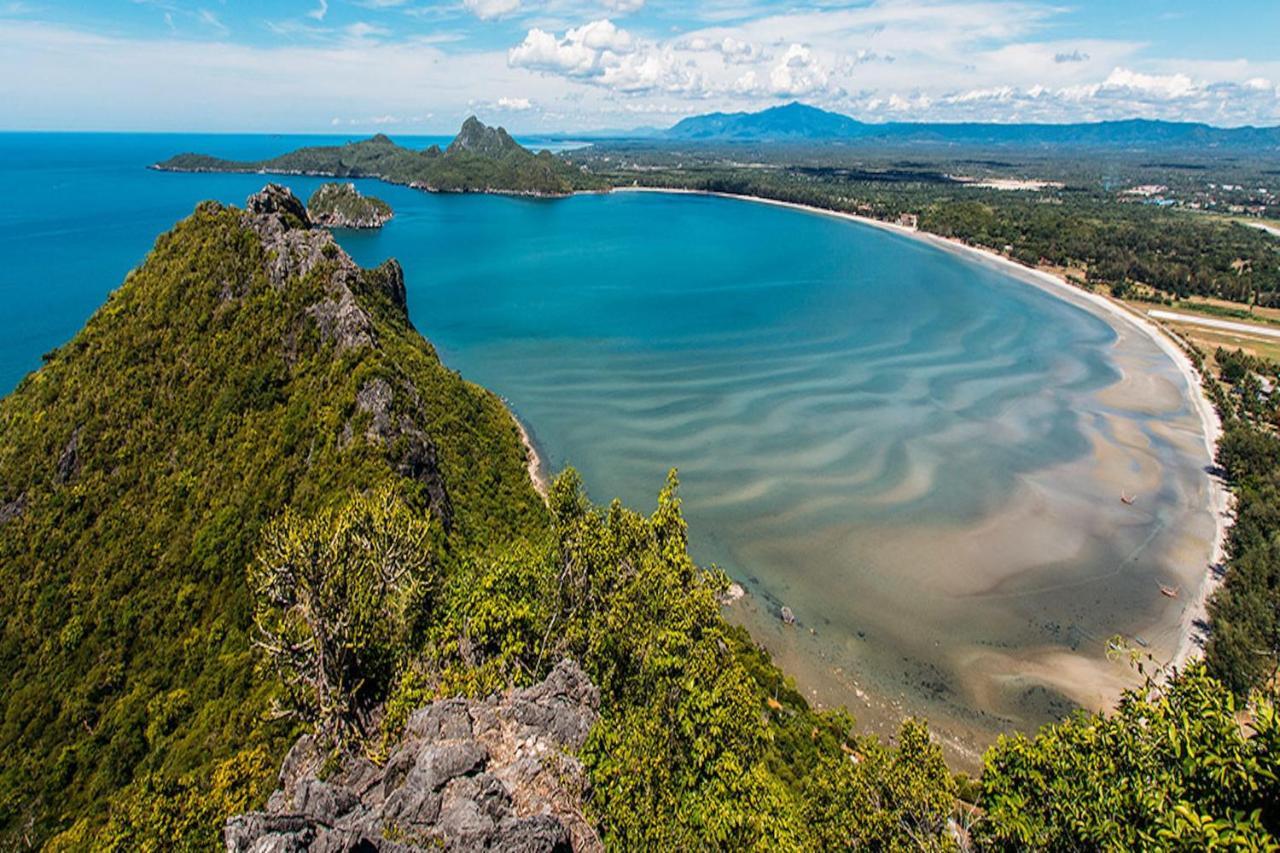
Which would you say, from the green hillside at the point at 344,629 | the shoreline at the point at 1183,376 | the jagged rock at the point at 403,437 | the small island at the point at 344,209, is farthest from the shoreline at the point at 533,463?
the small island at the point at 344,209

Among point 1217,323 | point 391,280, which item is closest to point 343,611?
point 391,280

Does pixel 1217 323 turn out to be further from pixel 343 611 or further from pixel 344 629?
pixel 344 629

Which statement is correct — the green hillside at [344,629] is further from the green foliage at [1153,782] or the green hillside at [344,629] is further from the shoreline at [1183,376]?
the shoreline at [1183,376]

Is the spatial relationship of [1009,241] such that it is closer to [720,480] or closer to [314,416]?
[720,480]

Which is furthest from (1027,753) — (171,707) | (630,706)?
(171,707)

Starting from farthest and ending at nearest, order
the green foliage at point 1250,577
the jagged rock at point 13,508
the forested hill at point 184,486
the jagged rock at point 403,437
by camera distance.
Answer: the jagged rock at point 13,508 < the green foliage at point 1250,577 < the jagged rock at point 403,437 < the forested hill at point 184,486

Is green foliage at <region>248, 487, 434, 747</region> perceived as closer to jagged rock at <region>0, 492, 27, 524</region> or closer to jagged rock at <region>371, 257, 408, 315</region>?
jagged rock at <region>0, 492, 27, 524</region>
